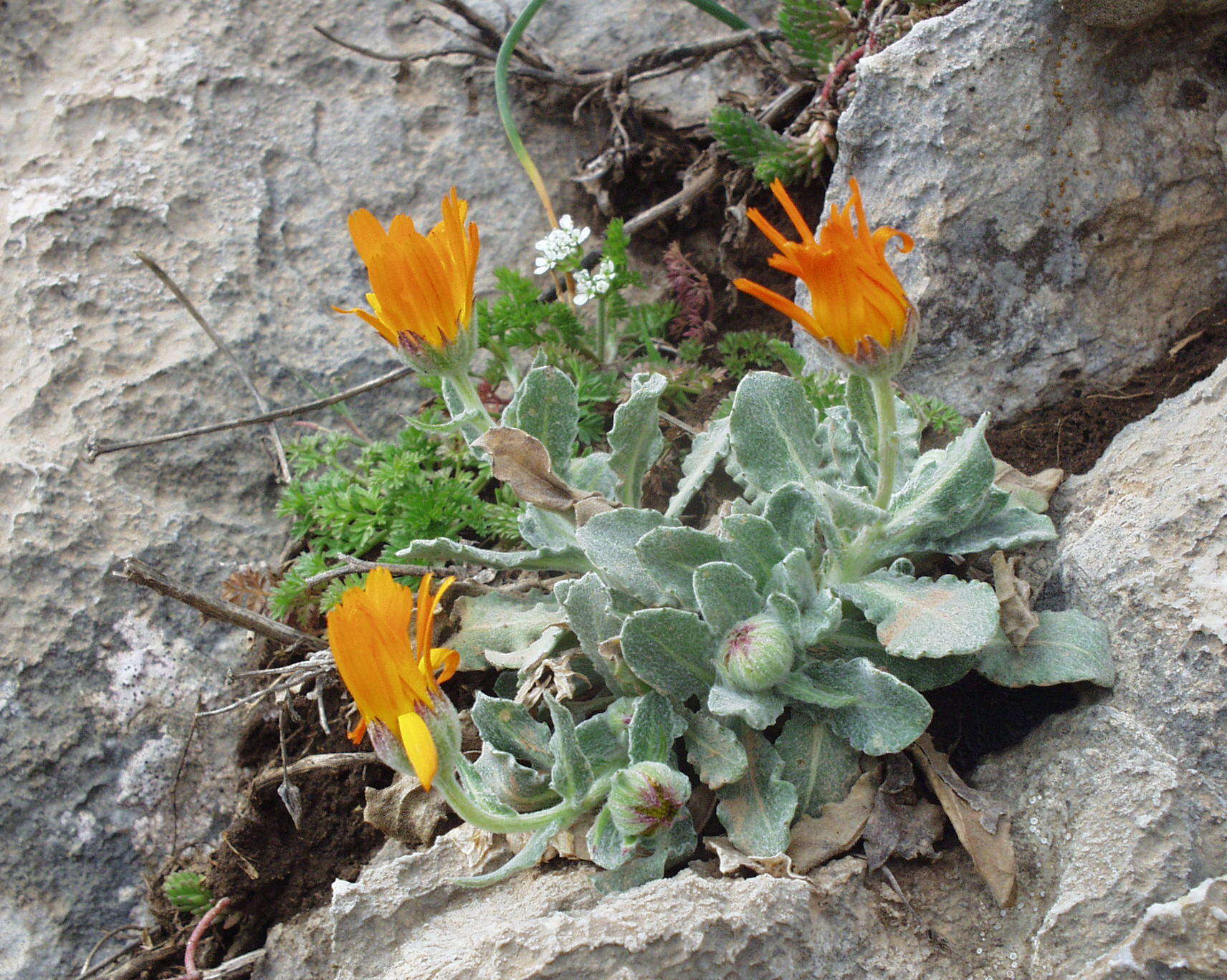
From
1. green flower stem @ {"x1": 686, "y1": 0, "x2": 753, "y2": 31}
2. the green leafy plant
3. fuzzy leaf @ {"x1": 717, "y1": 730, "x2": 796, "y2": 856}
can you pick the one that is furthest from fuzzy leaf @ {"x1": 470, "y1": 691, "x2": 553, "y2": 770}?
green flower stem @ {"x1": 686, "y1": 0, "x2": 753, "y2": 31}

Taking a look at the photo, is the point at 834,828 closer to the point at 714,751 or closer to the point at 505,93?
the point at 714,751

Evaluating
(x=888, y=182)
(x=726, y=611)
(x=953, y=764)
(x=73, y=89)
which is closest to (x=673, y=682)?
(x=726, y=611)

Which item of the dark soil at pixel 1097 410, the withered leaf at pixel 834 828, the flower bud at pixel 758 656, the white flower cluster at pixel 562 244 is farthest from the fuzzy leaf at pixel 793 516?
the white flower cluster at pixel 562 244

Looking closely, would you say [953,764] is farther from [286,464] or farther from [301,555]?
[286,464]

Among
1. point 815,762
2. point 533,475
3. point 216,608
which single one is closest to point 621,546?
point 533,475

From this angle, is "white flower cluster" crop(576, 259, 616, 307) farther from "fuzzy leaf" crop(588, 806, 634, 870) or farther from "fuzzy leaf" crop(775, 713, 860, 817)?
"fuzzy leaf" crop(588, 806, 634, 870)

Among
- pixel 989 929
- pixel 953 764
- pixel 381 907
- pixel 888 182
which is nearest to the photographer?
pixel 989 929
